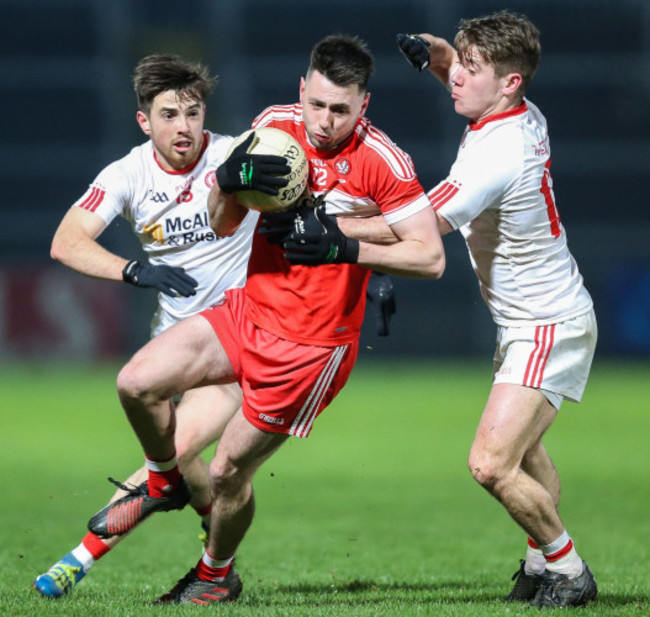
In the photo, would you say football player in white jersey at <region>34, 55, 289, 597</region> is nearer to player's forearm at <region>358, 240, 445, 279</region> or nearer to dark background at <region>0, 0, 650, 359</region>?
player's forearm at <region>358, 240, 445, 279</region>

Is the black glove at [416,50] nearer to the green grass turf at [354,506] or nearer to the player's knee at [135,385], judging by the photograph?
the player's knee at [135,385]

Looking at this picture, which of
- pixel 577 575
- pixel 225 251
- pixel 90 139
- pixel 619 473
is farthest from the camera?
pixel 90 139

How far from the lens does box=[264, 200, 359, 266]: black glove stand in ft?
16.5

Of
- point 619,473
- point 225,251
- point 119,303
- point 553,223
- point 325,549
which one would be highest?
point 553,223

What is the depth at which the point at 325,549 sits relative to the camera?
7793mm

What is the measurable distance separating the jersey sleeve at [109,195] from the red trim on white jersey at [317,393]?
1.42 meters

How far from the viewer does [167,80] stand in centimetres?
631

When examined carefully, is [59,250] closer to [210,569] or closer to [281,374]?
[281,374]

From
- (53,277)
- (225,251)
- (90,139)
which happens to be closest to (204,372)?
(225,251)

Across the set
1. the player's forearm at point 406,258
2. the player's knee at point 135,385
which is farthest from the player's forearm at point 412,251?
the player's knee at point 135,385

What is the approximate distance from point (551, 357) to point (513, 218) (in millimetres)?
669

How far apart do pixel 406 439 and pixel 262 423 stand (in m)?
8.05

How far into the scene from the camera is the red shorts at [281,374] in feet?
18.1

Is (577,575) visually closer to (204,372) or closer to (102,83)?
(204,372)
